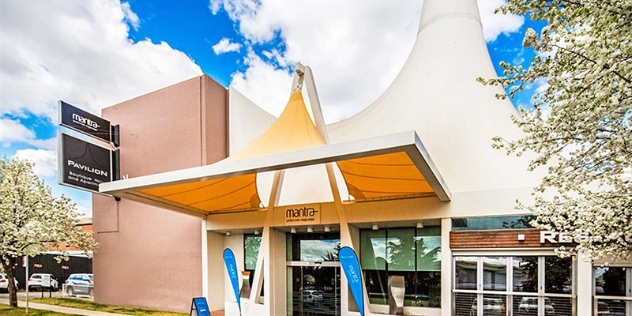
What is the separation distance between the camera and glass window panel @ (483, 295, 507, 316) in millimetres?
9891

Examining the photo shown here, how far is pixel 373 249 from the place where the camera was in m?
12.7

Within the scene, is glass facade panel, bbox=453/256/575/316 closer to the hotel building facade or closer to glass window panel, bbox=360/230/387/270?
the hotel building facade

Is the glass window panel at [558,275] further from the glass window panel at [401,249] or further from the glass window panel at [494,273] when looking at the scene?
the glass window panel at [401,249]

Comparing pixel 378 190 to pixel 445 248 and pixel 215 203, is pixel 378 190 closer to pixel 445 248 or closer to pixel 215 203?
pixel 445 248

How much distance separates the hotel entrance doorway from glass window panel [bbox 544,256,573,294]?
Answer: 248 inches

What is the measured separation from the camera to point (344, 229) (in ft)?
38.1

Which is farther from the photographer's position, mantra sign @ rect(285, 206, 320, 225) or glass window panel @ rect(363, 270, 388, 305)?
mantra sign @ rect(285, 206, 320, 225)

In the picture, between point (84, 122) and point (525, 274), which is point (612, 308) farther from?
point (84, 122)

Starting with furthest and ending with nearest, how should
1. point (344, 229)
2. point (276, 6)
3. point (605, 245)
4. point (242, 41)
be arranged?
point (242, 41)
point (276, 6)
point (344, 229)
point (605, 245)

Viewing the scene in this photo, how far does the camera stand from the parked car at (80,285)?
18609mm

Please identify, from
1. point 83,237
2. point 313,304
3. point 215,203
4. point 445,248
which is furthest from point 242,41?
point 445,248

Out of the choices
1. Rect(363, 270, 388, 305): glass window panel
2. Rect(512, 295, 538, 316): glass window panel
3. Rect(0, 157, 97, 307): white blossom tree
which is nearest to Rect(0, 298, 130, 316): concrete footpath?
Rect(0, 157, 97, 307): white blossom tree

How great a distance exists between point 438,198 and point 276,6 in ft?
36.7

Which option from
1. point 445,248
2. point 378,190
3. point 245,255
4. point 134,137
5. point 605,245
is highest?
point 134,137
